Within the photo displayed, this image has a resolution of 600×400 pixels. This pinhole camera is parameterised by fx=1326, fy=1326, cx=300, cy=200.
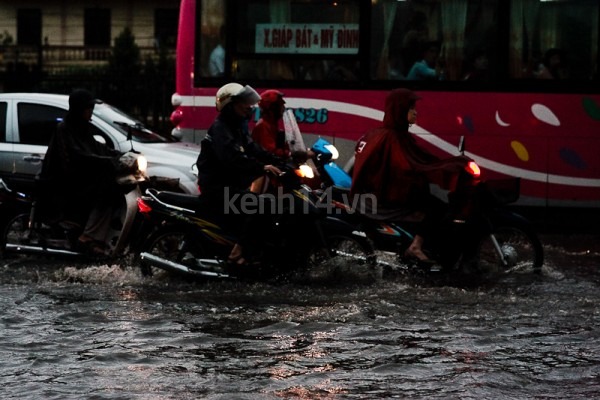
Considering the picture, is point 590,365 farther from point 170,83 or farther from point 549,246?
point 170,83

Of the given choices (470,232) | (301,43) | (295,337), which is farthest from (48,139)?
(295,337)

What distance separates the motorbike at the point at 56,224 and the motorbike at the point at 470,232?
5.72 ft

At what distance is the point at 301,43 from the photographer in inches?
607

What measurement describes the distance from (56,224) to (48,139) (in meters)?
2.35

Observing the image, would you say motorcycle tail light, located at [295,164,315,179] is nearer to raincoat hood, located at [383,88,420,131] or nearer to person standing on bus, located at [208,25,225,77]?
raincoat hood, located at [383,88,420,131]

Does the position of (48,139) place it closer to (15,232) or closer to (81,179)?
(15,232)

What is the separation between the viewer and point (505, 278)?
11.0 m

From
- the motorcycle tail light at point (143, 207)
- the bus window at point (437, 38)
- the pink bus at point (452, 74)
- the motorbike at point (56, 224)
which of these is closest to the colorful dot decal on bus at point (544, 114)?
the pink bus at point (452, 74)

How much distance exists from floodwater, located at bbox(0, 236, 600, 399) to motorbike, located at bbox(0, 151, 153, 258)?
37 cm

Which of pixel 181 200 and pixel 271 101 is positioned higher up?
pixel 271 101

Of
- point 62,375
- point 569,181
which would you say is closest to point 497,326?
point 62,375

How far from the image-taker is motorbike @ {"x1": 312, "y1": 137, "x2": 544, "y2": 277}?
10805 millimetres

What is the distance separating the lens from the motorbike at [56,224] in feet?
37.8

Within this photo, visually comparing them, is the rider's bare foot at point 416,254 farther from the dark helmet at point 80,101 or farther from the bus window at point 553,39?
the bus window at point 553,39
